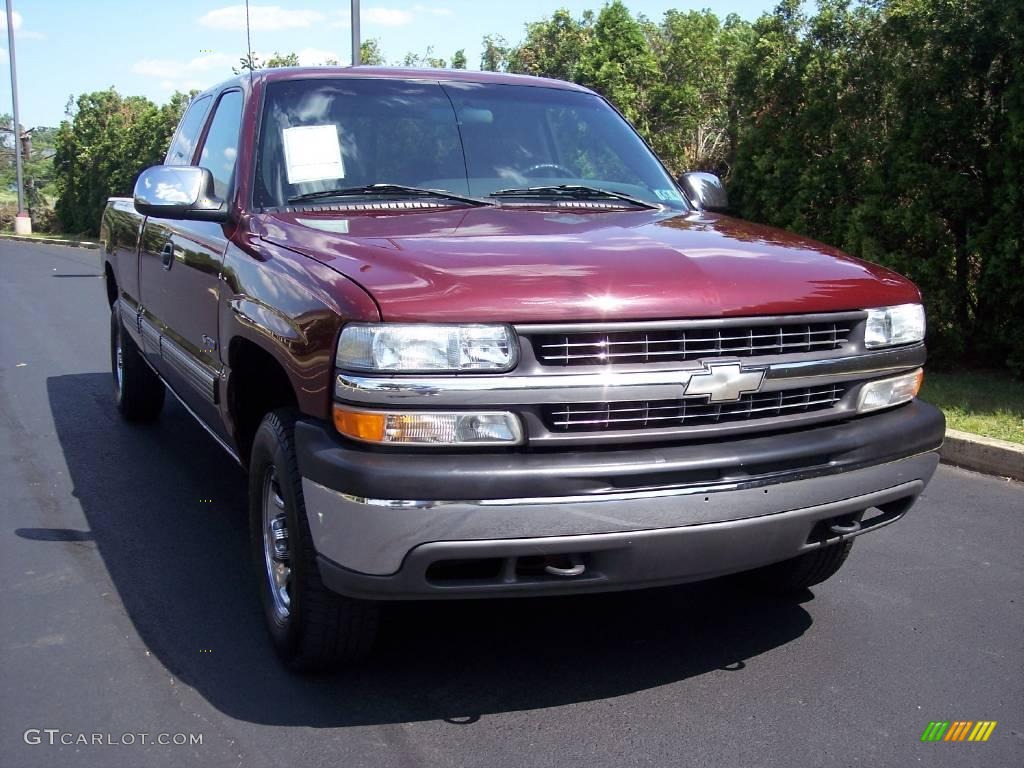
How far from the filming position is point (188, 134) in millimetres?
5746

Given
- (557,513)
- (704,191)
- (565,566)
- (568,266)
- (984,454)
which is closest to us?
(557,513)

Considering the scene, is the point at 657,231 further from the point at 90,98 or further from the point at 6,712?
the point at 90,98

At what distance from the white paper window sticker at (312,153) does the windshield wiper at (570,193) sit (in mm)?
614

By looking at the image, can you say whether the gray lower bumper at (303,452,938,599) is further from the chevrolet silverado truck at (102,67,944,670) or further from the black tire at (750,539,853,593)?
the black tire at (750,539,853,593)

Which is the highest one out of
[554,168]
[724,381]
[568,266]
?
[554,168]

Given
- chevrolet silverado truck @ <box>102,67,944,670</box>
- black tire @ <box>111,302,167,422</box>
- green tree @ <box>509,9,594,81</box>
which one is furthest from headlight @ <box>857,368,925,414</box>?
green tree @ <box>509,9,594,81</box>

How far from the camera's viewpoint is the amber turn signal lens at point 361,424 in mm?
2865

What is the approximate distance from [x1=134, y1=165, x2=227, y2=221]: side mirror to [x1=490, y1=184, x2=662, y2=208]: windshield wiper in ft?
3.50

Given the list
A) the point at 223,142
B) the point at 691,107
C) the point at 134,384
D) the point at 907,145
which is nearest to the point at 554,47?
the point at 691,107

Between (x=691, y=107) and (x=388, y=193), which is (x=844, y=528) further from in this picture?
(x=691, y=107)

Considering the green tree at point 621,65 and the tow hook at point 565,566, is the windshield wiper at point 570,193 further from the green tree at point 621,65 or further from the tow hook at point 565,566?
the green tree at point 621,65

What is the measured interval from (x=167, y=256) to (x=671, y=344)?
287 centimetres

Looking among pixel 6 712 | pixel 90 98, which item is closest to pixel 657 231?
pixel 6 712
